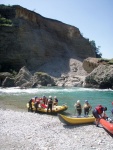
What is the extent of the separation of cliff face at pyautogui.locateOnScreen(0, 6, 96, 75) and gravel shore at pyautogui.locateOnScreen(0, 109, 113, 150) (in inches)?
1749

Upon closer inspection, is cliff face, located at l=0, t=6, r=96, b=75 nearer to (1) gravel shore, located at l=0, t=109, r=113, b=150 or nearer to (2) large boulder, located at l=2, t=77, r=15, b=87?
(2) large boulder, located at l=2, t=77, r=15, b=87

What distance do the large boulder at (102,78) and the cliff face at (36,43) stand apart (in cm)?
1813

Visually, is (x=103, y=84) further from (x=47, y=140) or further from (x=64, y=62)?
(x=47, y=140)

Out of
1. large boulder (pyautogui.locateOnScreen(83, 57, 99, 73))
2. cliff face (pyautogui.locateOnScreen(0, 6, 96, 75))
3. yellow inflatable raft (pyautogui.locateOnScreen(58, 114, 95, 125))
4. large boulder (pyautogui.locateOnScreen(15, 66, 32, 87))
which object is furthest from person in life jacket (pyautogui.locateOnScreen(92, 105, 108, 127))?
cliff face (pyautogui.locateOnScreen(0, 6, 96, 75))

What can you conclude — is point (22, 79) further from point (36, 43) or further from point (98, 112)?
point (98, 112)

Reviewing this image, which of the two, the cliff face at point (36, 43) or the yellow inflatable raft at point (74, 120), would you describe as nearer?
the yellow inflatable raft at point (74, 120)

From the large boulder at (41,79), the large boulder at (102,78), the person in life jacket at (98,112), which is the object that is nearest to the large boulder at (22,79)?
the large boulder at (41,79)

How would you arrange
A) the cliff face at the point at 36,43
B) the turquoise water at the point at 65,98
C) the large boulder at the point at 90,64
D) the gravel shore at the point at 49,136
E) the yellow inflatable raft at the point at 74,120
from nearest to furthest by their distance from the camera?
1. the gravel shore at the point at 49,136
2. the yellow inflatable raft at the point at 74,120
3. the turquoise water at the point at 65,98
4. the large boulder at the point at 90,64
5. the cliff face at the point at 36,43

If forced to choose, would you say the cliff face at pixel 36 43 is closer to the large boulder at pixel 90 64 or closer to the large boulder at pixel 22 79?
the large boulder at pixel 90 64

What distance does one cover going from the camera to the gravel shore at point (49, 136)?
1131cm

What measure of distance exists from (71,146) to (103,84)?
37.0m

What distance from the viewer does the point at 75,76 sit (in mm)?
61250

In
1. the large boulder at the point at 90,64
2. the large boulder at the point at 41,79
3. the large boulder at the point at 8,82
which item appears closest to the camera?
the large boulder at the point at 8,82

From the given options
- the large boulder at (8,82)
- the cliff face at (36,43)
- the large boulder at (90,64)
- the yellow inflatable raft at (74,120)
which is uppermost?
the cliff face at (36,43)
